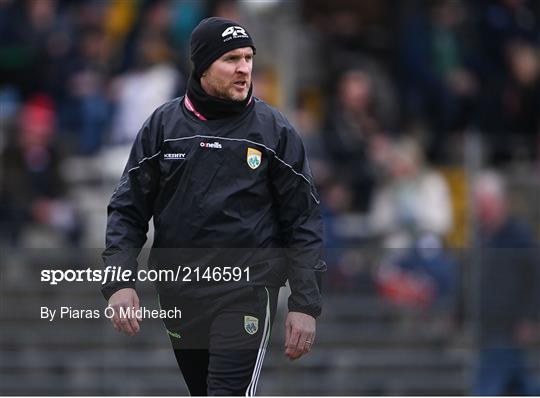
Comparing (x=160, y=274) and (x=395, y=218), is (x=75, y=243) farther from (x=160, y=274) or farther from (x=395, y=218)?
(x=160, y=274)

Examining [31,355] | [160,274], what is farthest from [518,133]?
[160,274]

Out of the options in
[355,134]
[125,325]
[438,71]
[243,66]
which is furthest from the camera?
[438,71]

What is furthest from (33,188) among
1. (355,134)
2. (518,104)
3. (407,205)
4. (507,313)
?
(518,104)

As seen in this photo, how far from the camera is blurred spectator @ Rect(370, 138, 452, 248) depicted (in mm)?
12172

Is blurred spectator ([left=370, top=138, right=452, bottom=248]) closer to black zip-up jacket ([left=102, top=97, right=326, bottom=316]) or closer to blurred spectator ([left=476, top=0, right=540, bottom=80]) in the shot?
blurred spectator ([left=476, top=0, right=540, bottom=80])

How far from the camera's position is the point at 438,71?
14.5 m

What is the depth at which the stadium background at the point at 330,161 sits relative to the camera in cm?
1165

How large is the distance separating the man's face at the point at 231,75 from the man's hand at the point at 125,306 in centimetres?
96

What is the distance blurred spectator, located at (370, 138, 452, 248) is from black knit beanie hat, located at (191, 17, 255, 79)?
18.5 ft

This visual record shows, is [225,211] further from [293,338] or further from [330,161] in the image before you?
[330,161]

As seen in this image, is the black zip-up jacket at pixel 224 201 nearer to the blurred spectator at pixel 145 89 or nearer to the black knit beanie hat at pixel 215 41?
the black knit beanie hat at pixel 215 41

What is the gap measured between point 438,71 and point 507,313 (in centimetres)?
372

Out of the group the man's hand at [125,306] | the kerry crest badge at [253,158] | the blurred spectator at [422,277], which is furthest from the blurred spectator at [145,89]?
the man's hand at [125,306]

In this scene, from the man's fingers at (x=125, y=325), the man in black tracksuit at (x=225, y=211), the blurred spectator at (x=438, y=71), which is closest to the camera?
the man's fingers at (x=125, y=325)
